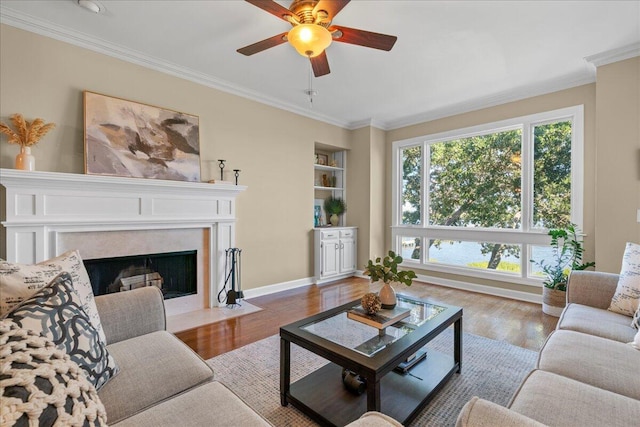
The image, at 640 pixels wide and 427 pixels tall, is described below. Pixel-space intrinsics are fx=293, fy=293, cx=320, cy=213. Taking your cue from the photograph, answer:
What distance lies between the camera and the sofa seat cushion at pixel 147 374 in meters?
1.09

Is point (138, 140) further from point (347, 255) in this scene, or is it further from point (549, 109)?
point (549, 109)

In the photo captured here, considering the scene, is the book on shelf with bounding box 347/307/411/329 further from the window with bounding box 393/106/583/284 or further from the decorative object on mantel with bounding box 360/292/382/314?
the window with bounding box 393/106/583/284

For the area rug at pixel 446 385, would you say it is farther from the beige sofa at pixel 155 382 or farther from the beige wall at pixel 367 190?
the beige wall at pixel 367 190

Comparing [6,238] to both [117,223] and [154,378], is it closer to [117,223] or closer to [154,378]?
[117,223]

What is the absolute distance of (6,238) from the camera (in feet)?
7.57

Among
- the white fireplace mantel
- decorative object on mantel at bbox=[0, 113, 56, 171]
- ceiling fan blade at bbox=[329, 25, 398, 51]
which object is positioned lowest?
the white fireplace mantel

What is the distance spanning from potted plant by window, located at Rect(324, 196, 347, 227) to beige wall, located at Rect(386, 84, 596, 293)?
170cm

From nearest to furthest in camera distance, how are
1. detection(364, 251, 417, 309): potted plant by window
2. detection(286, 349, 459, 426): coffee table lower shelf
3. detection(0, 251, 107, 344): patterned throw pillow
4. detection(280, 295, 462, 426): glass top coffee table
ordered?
1. detection(0, 251, 107, 344): patterned throw pillow
2. detection(280, 295, 462, 426): glass top coffee table
3. detection(286, 349, 459, 426): coffee table lower shelf
4. detection(364, 251, 417, 309): potted plant by window

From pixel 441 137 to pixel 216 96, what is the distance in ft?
11.0

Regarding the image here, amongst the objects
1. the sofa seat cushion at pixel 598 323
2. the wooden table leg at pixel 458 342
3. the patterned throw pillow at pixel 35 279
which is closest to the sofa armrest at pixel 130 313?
the patterned throw pillow at pixel 35 279

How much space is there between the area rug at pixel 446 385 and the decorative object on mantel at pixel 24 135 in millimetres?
2179

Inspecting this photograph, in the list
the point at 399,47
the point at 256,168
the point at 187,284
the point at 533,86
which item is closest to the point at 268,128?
the point at 256,168

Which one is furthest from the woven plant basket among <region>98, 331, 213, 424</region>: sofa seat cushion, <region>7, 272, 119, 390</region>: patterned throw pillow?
<region>7, 272, 119, 390</region>: patterned throw pillow

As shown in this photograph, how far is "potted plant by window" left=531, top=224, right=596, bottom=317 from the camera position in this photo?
3215mm
